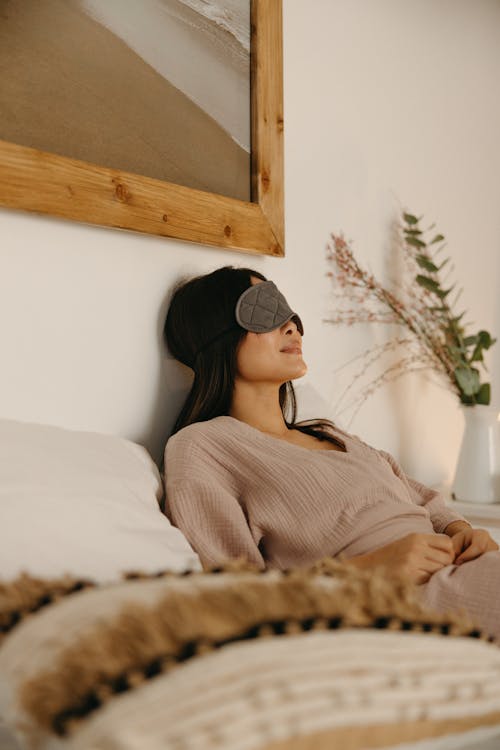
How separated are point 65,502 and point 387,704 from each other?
613 mm

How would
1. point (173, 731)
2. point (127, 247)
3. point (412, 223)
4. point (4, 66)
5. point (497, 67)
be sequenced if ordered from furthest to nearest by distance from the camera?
1. point (497, 67)
2. point (412, 223)
3. point (127, 247)
4. point (4, 66)
5. point (173, 731)

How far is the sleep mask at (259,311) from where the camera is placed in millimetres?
1563

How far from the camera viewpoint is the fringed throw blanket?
0.52 metres

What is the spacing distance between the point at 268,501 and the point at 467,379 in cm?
109

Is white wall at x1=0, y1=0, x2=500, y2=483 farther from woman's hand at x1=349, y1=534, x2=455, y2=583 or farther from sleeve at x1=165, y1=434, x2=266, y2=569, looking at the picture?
woman's hand at x1=349, y1=534, x2=455, y2=583

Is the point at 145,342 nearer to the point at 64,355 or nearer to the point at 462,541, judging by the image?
the point at 64,355

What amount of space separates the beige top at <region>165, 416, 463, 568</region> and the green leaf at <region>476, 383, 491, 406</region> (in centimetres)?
88

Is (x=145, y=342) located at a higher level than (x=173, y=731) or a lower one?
higher

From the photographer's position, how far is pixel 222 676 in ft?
1.76

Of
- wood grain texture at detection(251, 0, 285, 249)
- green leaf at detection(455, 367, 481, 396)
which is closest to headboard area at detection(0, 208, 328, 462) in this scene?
wood grain texture at detection(251, 0, 285, 249)

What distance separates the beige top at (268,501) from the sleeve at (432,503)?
0.15 meters

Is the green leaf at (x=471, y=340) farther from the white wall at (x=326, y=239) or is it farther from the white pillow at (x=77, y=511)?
the white pillow at (x=77, y=511)

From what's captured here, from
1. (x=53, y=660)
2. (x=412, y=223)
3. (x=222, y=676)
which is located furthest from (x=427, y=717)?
(x=412, y=223)

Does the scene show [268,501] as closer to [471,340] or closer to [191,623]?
[191,623]
